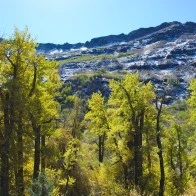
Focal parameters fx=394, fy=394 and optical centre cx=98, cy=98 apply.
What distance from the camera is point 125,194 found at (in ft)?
135

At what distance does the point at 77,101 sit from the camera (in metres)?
57.0

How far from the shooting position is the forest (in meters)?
29.4

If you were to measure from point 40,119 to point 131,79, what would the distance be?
1341 cm

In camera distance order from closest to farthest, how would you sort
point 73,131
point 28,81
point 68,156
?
point 28,81 < point 68,156 < point 73,131

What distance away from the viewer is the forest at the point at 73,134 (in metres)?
29.4

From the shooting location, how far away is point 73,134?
177 ft

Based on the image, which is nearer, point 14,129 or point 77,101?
point 14,129

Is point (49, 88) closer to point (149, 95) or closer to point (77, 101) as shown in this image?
point (149, 95)

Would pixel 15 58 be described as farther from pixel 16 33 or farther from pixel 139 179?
pixel 139 179

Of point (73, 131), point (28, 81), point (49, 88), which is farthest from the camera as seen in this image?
point (73, 131)

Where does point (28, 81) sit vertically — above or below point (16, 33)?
below

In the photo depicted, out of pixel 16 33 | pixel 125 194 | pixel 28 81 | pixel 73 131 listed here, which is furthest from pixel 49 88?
pixel 73 131

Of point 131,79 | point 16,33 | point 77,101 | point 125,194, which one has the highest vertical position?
point 16,33

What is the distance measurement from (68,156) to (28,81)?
12.3 meters
